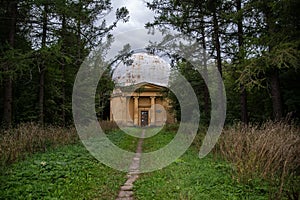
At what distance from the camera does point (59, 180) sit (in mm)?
5441

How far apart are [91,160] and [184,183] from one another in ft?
11.2

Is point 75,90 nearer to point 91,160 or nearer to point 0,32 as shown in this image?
point 0,32

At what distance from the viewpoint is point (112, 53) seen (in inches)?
698

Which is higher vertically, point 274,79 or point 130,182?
point 274,79

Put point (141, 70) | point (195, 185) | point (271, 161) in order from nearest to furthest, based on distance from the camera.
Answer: point (271, 161), point (195, 185), point (141, 70)

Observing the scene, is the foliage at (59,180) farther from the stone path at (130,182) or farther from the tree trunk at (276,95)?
the tree trunk at (276,95)

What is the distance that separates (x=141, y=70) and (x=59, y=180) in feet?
51.1

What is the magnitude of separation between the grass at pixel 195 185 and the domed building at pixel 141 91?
413 inches

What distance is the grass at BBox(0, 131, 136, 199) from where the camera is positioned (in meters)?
4.72

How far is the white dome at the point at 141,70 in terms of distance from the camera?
56.5 ft

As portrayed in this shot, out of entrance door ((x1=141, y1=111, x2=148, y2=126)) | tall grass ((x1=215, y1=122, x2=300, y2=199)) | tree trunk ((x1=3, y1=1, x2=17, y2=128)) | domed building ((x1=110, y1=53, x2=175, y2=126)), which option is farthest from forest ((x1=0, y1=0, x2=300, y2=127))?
entrance door ((x1=141, y1=111, x2=148, y2=126))

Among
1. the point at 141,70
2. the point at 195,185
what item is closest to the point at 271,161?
the point at 195,185

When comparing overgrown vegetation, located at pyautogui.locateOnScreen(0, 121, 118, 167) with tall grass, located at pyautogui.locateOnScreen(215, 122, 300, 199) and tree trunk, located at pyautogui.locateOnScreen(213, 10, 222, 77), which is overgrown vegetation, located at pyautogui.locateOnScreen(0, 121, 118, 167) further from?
tree trunk, located at pyautogui.locateOnScreen(213, 10, 222, 77)

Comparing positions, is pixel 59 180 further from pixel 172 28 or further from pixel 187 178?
pixel 172 28
